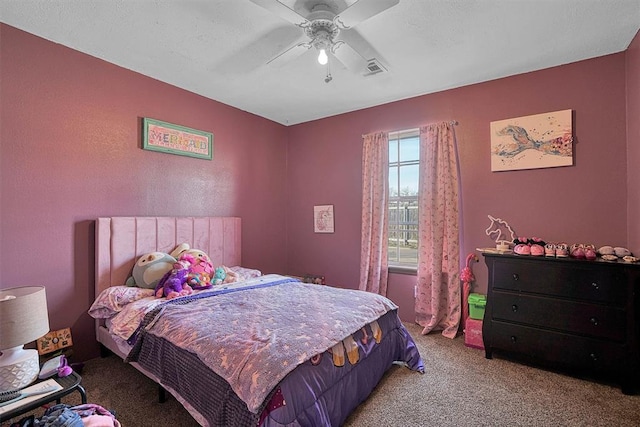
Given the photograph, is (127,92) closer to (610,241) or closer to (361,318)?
(361,318)

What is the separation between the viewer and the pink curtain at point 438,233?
10.7ft

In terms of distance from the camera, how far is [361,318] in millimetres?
2066

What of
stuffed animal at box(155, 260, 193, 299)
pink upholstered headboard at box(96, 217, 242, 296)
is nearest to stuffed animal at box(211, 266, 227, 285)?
stuffed animal at box(155, 260, 193, 299)

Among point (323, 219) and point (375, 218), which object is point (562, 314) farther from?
point (323, 219)

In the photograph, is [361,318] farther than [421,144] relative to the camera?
No

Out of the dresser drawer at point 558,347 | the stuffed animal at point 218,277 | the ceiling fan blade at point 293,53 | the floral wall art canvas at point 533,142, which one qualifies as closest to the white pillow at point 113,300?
the stuffed animal at point 218,277

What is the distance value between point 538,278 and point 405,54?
2.23 meters

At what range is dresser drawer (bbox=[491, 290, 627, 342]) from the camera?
2.22m

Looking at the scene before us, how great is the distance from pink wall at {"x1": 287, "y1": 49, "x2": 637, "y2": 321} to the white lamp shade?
3149 millimetres

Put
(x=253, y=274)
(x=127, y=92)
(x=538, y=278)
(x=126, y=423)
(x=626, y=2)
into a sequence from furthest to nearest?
1. (x=253, y=274)
2. (x=127, y=92)
3. (x=538, y=278)
4. (x=626, y=2)
5. (x=126, y=423)

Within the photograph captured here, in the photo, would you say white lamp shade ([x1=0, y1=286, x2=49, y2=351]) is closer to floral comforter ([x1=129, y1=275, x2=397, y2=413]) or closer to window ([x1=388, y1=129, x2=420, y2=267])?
floral comforter ([x1=129, y1=275, x2=397, y2=413])

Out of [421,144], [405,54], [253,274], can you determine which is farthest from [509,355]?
[405,54]

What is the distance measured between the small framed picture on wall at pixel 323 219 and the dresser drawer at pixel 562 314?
220cm

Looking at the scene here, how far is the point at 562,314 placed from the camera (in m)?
2.39
